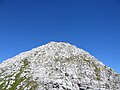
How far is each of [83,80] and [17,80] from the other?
109 ft

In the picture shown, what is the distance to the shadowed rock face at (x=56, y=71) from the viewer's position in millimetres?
125688

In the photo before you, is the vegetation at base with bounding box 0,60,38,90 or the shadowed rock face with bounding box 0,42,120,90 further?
the shadowed rock face with bounding box 0,42,120,90

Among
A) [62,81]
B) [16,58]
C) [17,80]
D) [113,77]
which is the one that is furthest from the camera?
[16,58]

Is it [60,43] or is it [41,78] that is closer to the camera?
[41,78]

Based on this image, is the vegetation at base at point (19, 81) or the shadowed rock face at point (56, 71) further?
the shadowed rock face at point (56, 71)

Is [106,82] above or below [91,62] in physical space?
below

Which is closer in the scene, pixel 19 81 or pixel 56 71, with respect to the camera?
pixel 19 81

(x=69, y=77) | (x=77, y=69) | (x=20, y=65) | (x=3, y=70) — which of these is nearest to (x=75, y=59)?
(x=77, y=69)

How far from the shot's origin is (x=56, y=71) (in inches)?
5197

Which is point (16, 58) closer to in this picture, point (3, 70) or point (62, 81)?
point (3, 70)

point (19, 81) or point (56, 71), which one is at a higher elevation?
A: point (56, 71)

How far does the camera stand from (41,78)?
128 metres

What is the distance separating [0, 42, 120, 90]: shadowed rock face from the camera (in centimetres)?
12569

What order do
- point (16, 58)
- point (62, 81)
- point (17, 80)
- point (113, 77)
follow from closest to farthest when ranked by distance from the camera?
1. point (62, 81)
2. point (17, 80)
3. point (113, 77)
4. point (16, 58)
